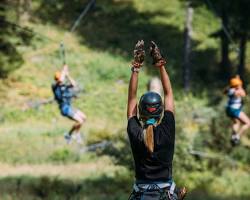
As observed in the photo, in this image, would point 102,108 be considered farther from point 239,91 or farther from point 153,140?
point 153,140

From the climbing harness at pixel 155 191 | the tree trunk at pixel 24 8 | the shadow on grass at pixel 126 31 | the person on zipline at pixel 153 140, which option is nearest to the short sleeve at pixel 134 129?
the person on zipline at pixel 153 140

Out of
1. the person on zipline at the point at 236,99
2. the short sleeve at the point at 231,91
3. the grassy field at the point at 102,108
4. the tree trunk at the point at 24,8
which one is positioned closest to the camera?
the grassy field at the point at 102,108

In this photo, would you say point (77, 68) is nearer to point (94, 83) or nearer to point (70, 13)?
point (94, 83)

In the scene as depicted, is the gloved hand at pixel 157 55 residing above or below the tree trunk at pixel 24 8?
below

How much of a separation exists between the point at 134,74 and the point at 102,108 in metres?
28.5

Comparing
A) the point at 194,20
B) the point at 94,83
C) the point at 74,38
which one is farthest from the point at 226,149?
the point at 194,20

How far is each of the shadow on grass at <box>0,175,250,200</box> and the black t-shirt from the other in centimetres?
752

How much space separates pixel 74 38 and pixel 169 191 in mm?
40046

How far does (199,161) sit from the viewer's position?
21984 mm

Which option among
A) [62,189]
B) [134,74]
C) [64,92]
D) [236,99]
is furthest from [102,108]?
[134,74]

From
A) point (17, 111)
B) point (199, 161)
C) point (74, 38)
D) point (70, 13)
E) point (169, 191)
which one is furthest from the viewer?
point (70, 13)

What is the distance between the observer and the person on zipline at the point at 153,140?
559 centimetres

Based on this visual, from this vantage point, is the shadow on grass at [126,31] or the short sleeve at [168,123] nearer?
the short sleeve at [168,123]

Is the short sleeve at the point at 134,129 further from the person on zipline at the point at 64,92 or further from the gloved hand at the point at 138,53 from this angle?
the person on zipline at the point at 64,92
